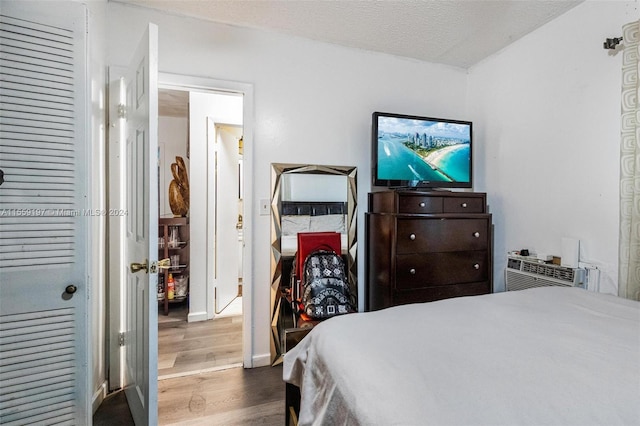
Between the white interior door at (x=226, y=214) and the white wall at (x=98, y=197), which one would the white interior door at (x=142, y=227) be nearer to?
the white wall at (x=98, y=197)

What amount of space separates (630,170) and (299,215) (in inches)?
82.9

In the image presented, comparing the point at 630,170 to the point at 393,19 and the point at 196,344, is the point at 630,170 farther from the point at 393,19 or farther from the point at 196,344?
the point at 196,344

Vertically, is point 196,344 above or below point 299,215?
below

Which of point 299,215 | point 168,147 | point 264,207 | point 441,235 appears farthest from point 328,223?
point 168,147

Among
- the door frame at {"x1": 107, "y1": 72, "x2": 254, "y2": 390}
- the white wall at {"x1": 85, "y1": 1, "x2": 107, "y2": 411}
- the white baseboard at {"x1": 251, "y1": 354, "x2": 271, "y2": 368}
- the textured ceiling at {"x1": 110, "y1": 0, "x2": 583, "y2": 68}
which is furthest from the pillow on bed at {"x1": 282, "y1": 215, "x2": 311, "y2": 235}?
the textured ceiling at {"x1": 110, "y1": 0, "x2": 583, "y2": 68}

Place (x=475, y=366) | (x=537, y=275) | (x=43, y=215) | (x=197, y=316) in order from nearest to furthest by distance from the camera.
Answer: (x=475, y=366), (x=43, y=215), (x=537, y=275), (x=197, y=316)

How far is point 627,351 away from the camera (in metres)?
0.87

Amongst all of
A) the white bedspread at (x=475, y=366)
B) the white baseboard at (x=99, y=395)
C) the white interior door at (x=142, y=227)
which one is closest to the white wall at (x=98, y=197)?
the white baseboard at (x=99, y=395)

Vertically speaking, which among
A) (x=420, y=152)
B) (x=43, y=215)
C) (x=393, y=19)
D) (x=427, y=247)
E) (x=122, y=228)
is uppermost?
(x=393, y=19)

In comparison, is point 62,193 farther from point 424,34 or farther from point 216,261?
point 424,34

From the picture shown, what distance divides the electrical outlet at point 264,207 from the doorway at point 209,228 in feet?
1.42

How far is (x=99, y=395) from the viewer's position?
1.87m

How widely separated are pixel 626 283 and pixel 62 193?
9.38 ft

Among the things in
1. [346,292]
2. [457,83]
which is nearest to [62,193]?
[346,292]
